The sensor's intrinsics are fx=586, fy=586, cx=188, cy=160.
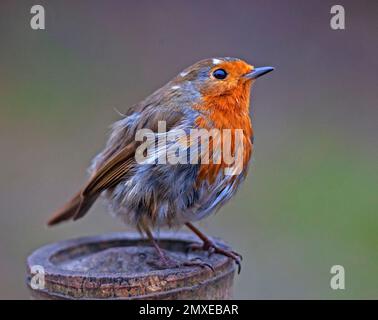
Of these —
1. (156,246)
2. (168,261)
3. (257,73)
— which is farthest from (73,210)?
(257,73)

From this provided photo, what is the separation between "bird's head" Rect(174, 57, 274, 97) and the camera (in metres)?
3.63

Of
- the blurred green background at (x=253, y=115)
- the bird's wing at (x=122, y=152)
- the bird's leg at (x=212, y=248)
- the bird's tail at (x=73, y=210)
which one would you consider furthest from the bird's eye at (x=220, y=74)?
the blurred green background at (x=253, y=115)

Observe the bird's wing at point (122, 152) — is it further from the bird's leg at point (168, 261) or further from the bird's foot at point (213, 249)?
the bird's foot at point (213, 249)

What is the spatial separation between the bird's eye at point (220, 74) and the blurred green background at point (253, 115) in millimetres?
2500

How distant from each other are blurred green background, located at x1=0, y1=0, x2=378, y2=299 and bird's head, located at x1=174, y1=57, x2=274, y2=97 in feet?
8.07

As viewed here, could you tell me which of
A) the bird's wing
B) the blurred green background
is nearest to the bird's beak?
the bird's wing

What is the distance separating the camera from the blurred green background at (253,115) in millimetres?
6055

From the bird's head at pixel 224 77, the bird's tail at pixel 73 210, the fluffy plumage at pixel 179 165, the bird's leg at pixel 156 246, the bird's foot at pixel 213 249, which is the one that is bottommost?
the bird's foot at pixel 213 249

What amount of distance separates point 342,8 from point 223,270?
560 cm

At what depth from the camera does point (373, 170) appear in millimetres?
6891

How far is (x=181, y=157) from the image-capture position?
3.35 meters

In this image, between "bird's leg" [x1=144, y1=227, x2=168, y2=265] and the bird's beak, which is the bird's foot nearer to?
"bird's leg" [x1=144, y1=227, x2=168, y2=265]

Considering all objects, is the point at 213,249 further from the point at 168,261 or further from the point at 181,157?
the point at 181,157

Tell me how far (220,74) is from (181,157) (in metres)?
0.65
